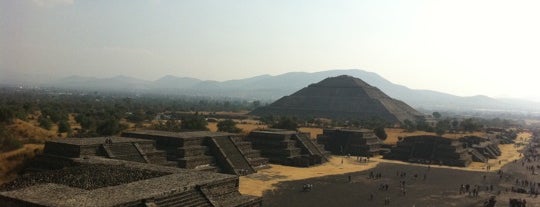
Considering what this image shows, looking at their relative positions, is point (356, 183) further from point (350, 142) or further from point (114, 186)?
point (114, 186)

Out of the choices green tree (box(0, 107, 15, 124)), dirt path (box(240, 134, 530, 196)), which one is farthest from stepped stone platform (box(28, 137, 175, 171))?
green tree (box(0, 107, 15, 124))

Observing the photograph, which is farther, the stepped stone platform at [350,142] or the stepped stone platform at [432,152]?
the stepped stone platform at [350,142]

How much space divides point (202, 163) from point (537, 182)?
36139mm

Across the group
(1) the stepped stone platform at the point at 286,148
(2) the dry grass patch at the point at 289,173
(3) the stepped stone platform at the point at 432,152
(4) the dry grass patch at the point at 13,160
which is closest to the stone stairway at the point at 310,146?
(1) the stepped stone platform at the point at 286,148

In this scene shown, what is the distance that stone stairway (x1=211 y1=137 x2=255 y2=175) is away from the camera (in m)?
41.1

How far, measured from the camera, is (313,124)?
10162 cm

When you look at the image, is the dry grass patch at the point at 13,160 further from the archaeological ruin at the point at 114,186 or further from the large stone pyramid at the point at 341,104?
the large stone pyramid at the point at 341,104

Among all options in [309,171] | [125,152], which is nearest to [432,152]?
[309,171]

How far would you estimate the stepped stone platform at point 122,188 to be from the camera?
1833 cm

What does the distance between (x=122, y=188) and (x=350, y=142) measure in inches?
1942

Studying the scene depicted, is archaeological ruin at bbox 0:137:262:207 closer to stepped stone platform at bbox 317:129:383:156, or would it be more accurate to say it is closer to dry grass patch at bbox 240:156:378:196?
dry grass patch at bbox 240:156:378:196

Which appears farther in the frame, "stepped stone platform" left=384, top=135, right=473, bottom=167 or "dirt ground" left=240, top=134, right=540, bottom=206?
"stepped stone platform" left=384, top=135, right=473, bottom=167

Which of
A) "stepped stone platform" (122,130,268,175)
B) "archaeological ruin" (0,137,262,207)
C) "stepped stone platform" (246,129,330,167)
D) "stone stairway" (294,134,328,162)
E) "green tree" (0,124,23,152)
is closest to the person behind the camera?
"archaeological ruin" (0,137,262,207)

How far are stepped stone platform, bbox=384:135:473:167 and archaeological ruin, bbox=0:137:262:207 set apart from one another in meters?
43.3
